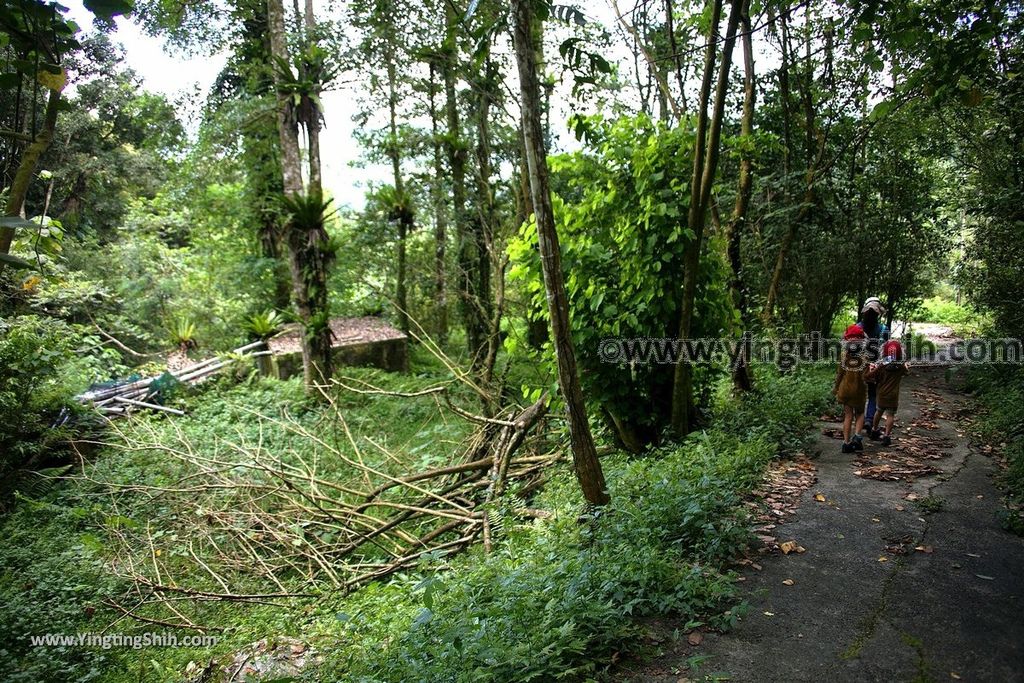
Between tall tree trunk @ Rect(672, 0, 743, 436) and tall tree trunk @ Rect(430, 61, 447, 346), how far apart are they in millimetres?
6811

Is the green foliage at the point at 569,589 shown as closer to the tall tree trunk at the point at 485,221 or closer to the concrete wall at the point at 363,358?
the tall tree trunk at the point at 485,221

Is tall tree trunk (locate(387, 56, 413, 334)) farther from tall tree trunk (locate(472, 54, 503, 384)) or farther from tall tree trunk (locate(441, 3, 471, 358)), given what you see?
tall tree trunk (locate(472, 54, 503, 384))

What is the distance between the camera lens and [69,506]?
7.77 metres

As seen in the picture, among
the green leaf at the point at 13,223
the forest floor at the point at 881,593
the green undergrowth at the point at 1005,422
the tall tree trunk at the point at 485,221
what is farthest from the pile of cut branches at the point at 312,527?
the green leaf at the point at 13,223

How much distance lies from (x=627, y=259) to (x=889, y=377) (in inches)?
120

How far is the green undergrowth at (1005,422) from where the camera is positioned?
480 cm

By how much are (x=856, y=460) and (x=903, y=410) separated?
10.9 feet

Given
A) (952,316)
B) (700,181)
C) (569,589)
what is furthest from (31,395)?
(952,316)

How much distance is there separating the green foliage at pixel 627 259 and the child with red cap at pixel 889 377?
165cm

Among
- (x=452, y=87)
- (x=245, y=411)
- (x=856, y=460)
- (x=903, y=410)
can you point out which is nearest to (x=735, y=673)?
(x=856, y=460)

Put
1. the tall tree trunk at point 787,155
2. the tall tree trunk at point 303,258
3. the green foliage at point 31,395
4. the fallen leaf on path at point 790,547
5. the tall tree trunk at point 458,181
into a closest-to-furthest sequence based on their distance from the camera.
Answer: the fallen leaf on path at point 790,547
the green foliage at point 31,395
the tall tree trunk at point 787,155
the tall tree trunk at point 303,258
the tall tree trunk at point 458,181

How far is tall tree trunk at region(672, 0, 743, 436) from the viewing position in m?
5.24

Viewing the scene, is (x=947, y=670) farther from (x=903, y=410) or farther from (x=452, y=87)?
(x=452, y=87)

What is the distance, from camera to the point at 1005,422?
22.4ft
